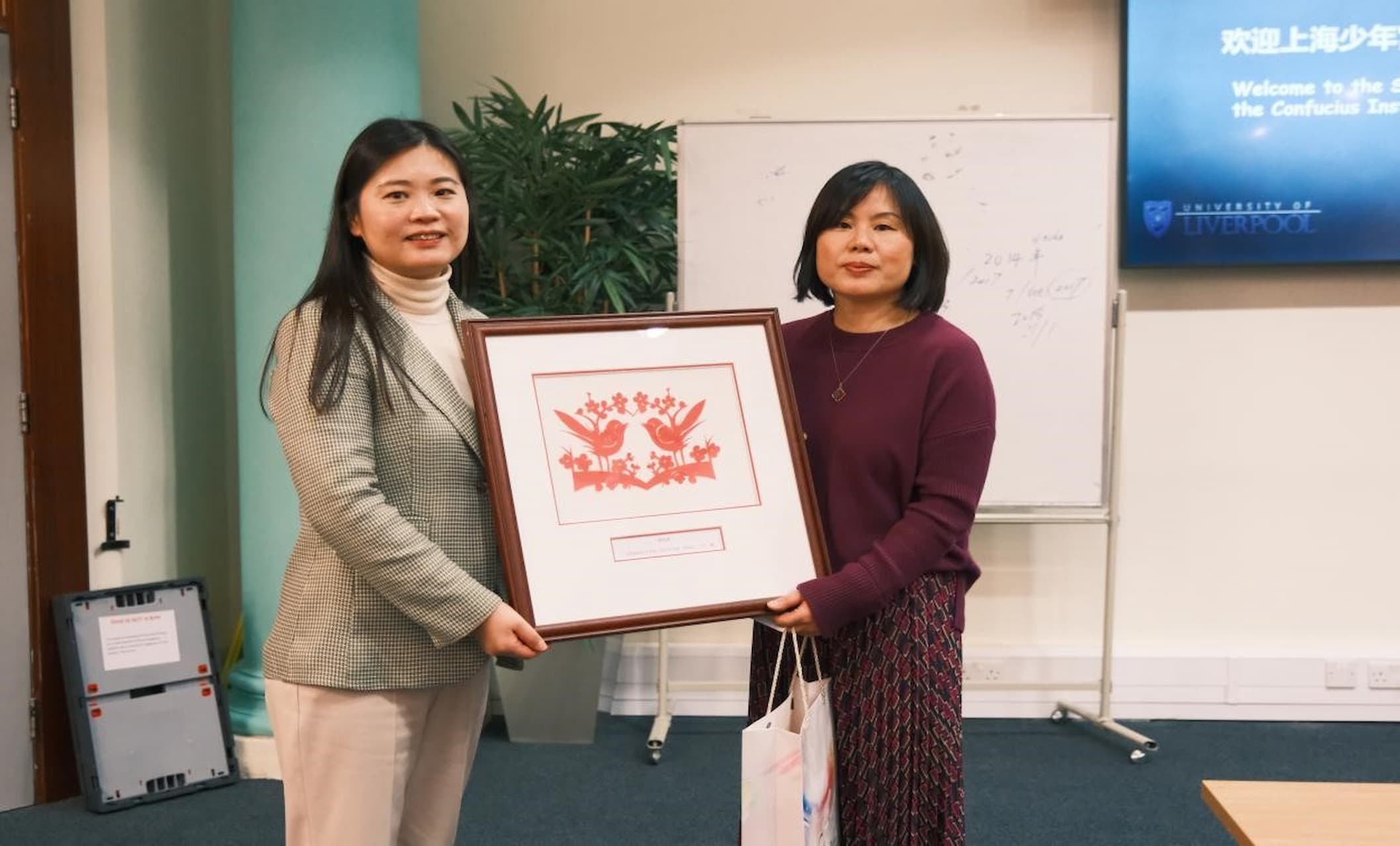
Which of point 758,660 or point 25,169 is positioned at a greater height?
point 25,169

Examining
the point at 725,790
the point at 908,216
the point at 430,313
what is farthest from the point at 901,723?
the point at 725,790

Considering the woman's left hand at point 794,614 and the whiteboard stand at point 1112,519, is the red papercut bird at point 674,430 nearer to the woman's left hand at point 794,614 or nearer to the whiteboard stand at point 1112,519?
the woman's left hand at point 794,614

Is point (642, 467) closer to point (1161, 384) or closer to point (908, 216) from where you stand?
point (908, 216)

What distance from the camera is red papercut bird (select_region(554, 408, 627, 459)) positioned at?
169cm

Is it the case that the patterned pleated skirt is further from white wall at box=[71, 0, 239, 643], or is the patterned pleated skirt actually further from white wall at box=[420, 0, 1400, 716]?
white wall at box=[71, 0, 239, 643]

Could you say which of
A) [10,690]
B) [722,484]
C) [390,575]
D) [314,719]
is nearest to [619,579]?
[722,484]

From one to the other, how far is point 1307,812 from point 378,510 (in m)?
1.12

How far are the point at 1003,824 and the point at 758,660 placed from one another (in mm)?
1452

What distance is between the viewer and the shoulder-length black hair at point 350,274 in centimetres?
154

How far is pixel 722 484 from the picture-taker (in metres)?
1.75

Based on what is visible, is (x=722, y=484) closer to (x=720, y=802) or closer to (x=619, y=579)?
(x=619, y=579)

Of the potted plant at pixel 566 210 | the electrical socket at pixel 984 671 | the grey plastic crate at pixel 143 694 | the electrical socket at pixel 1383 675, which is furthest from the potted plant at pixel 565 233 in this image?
the electrical socket at pixel 1383 675

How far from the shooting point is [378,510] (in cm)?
153

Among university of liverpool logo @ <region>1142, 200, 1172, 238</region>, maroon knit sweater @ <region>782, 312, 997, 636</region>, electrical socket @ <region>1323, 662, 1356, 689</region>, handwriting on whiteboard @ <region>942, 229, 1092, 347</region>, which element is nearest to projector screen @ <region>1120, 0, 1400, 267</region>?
university of liverpool logo @ <region>1142, 200, 1172, 238</region>
